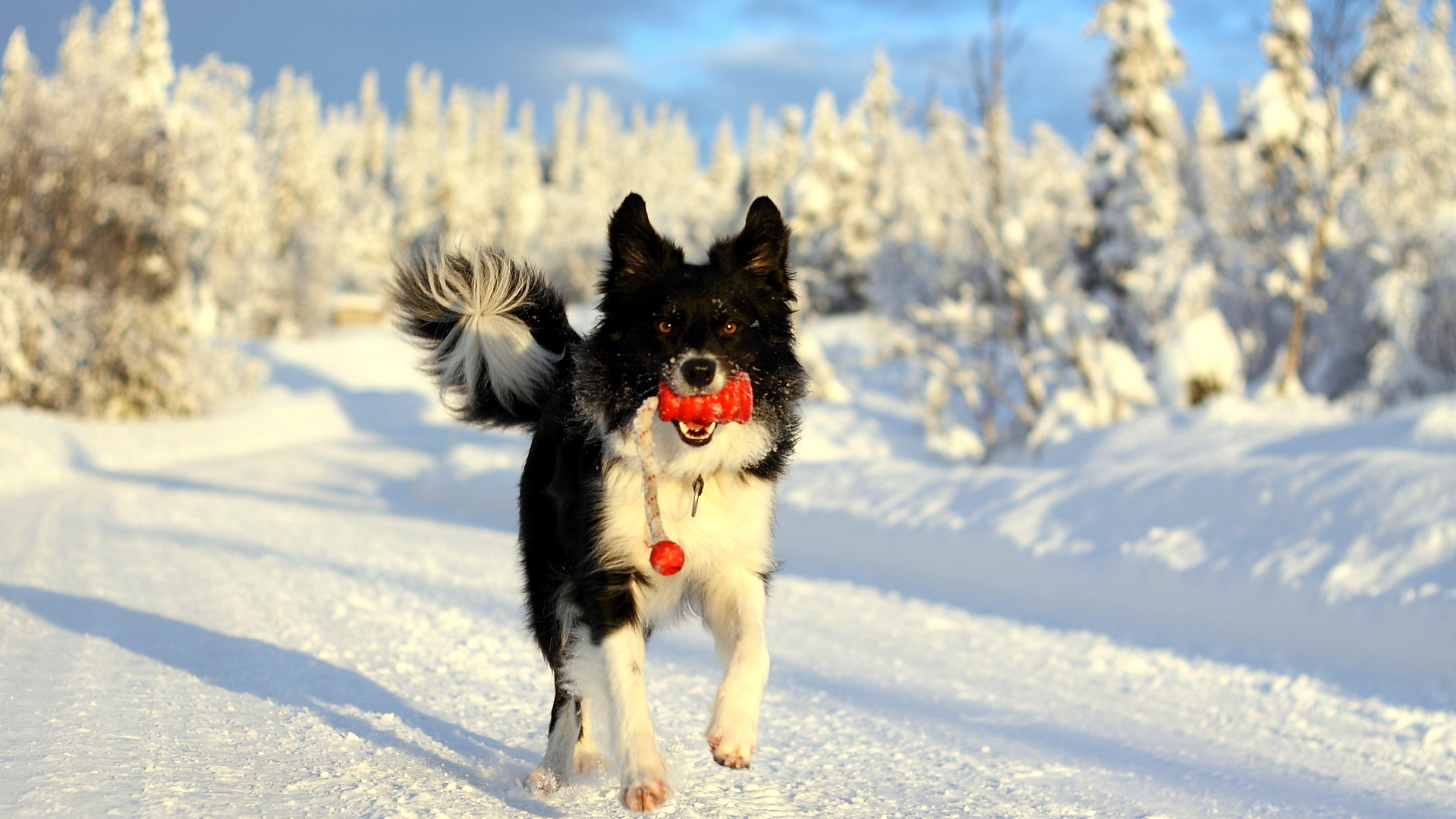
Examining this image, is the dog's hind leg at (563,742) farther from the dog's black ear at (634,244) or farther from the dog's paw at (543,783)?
the dog's black ear at (634,244)

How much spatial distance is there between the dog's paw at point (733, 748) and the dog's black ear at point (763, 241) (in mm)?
1729

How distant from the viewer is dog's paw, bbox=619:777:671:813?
10.9ft

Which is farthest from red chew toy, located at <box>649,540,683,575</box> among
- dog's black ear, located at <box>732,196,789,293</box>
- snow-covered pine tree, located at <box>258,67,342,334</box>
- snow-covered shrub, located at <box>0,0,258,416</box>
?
snow-covered pine tree, located at <box>258,67,342,334</box>

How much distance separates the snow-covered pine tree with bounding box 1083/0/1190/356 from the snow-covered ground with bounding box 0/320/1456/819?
16979 millimetres

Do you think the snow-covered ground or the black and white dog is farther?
the snow-covered ground

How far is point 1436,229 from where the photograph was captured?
2345cm

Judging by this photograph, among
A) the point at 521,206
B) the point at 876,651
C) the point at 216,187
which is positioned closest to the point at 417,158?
the point at 521,206

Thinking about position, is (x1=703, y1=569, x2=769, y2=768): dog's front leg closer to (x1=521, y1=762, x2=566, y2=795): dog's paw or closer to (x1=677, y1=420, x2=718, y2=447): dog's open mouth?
(x1=677, y1=420, x2=718, y2=447): dog's open mouth

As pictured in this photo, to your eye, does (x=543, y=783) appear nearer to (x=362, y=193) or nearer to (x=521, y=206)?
(x=521, y=206)

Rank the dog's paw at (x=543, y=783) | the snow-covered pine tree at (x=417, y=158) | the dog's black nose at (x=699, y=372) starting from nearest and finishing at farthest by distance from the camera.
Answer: the dog's black nose at (x=699, y=372), the dog's paw at (x=543, y=783), the snow-covered pine tree at (x=417, y=158)

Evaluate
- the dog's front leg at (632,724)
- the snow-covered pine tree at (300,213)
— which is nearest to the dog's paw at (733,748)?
the dog's front leg at (632,724)

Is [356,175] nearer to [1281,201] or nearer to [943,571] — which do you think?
[1281,201]

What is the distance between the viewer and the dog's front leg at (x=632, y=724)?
3354 mm

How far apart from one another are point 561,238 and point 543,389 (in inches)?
3093
